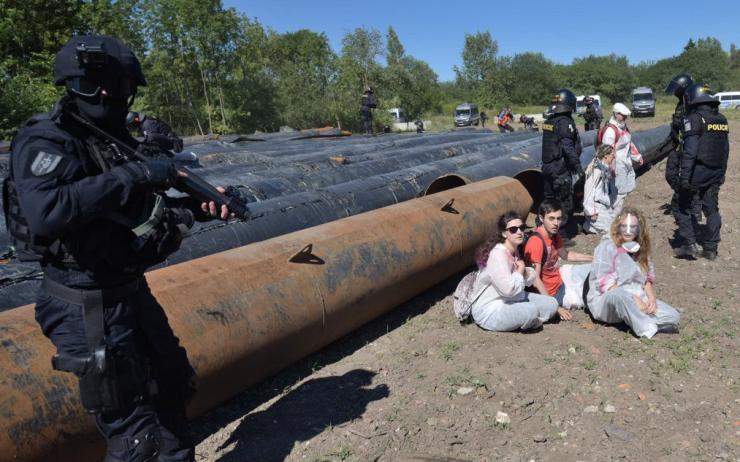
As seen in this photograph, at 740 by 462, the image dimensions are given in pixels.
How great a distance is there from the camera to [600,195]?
6.66 meters

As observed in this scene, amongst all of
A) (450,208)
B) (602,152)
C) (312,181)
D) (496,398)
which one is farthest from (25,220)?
(602,152)

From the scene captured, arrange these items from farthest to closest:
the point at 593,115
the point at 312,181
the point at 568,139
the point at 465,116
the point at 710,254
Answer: the point at 465,116, the point at 593,115, the point at 312,181, the point at 568,139, the point at 710,254

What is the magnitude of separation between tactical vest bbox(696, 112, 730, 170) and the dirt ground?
6.06ft

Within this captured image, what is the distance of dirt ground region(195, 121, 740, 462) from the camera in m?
2.88

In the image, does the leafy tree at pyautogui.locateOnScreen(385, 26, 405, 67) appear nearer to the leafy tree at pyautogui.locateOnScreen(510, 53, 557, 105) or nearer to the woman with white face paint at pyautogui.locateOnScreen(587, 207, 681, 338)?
the leafy tree at pyautogui.locateOnScreen(510, 53, 557, 105)

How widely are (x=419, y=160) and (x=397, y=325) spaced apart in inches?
197

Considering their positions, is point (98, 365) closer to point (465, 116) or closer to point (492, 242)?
point (492, 242)

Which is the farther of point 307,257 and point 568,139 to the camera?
point 568,139

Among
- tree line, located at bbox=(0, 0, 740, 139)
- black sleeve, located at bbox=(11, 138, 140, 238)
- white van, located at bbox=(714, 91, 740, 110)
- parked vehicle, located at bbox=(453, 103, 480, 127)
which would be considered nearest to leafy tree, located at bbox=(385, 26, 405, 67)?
tree line, located at bbox=(0, 0, 740, 139)

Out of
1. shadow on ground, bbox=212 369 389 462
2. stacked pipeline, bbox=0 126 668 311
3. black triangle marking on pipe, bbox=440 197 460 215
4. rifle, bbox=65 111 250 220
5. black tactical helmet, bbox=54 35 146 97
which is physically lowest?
shadow on ground, bbox=212 369 389 462

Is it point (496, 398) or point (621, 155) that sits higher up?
point (621, 155)

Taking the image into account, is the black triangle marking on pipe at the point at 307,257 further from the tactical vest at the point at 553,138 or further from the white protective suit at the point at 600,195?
the white protective suit at the point at 600,195

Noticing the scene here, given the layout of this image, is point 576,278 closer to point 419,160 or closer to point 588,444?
point 588,444

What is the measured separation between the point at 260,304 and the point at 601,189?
5.05 metres
